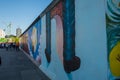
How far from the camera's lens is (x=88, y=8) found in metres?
7.03

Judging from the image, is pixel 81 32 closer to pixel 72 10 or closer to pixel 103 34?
pixel 72 10

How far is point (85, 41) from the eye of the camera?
24.0ft

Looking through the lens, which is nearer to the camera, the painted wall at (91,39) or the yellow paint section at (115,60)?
the yellow paint section at (115,60)

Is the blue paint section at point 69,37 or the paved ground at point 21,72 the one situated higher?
the blue paint section at point 69,37

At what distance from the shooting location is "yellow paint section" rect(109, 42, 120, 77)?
5.75m

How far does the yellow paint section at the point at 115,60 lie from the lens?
226 inches

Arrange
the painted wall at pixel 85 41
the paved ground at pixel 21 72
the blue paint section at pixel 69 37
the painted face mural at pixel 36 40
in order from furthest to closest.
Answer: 1. the painted face mural at pixel 36 40
2. the paved ground at pixel 21 72
3. the blue paint section at pixel 69 37
4. the painted wall at pixel 85 41

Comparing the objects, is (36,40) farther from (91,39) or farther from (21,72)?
(91,39)

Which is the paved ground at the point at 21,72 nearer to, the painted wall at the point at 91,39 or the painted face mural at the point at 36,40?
the painted face mural at the point at 36,40

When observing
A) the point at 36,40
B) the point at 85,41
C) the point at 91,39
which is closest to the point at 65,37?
the point at 85,41

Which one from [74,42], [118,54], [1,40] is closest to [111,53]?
[118,54]

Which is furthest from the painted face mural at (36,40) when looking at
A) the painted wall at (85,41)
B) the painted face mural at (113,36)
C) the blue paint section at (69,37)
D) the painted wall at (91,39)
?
the painted face mural at (113,36)

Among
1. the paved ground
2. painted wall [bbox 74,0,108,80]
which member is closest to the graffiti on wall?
painted wall [bbox 74,0,108,80]

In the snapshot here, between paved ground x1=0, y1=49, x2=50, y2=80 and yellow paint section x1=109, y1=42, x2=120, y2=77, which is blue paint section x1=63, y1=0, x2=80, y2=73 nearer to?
yellow paint section x1=109, y1=42, x2=120, y2=77
